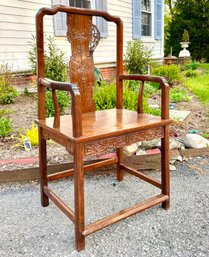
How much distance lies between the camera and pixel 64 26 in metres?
5.32

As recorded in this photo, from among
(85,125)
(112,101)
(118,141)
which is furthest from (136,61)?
(118,141)

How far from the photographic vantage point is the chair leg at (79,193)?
1.32 meters

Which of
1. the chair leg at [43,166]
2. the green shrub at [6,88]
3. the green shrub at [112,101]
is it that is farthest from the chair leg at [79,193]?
the green shrub at [6,88]

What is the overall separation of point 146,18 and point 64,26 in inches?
153

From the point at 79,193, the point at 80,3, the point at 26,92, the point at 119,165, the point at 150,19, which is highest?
the point at 150,19

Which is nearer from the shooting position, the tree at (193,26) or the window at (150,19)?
the window at (150,19)

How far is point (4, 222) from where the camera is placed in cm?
168

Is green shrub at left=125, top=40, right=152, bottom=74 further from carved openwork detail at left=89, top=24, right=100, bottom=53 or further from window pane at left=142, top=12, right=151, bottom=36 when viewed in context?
carved openwork detail at left=89, top=24, right=100, bottom=53

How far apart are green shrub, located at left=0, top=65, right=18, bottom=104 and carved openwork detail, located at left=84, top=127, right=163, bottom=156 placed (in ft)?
10.1

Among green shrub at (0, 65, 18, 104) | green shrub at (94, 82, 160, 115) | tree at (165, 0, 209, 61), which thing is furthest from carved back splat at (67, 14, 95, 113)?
tree at (165, 0, 209, 61)

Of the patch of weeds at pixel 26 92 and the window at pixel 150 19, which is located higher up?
the window at pixel 150 19

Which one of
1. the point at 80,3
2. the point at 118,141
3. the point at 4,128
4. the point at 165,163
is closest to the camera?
the point at 118,141

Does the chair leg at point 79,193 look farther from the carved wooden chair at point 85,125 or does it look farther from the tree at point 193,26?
the tree at point 193,26

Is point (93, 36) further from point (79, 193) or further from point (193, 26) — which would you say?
point (193, 26)
